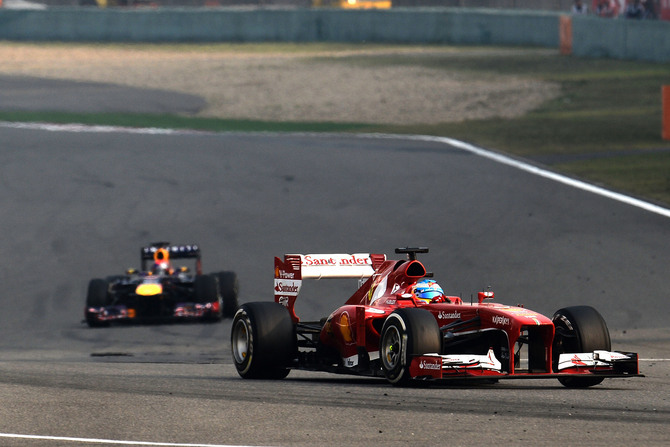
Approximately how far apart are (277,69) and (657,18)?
15.3 meters

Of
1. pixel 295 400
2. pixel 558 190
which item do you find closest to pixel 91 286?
pixel 295 400

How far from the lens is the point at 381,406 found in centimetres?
1005

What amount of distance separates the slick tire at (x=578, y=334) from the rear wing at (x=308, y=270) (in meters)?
2.59

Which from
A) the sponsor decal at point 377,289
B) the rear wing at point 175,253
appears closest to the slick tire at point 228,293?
the rear wing at point 175,253

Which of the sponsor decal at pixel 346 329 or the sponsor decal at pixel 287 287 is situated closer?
the sponsor decal at pixel 346 329

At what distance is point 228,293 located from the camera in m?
19.5

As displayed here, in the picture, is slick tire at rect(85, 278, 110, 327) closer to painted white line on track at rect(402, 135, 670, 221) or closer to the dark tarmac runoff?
painted white line on track at rect(402, 135, 670, 221)

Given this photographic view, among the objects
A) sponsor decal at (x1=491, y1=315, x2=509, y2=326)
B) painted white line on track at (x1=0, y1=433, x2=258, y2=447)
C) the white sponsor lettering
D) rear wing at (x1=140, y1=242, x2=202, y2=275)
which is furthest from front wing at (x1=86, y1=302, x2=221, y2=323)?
painted white line on track at (x1=0, y1=433, x2=258, y2=447)

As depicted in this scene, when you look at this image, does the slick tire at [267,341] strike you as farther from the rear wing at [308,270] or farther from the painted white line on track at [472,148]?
the painted white line on track at [472,148]

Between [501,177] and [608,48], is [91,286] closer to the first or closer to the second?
[501,177]

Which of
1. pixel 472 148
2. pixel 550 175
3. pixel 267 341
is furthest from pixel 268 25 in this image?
pixel 267 341

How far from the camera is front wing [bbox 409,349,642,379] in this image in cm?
1068

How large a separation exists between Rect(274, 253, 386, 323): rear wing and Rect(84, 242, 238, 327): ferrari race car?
6005 mm

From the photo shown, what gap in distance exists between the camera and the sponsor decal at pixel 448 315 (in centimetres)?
1145
